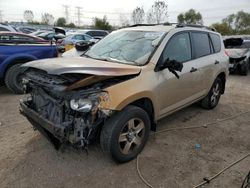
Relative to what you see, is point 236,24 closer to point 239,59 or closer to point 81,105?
point 239,59

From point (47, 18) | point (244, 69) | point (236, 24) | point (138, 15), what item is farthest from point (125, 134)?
point (47, 18)

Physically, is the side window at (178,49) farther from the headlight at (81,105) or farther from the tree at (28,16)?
the tree at (28,16)

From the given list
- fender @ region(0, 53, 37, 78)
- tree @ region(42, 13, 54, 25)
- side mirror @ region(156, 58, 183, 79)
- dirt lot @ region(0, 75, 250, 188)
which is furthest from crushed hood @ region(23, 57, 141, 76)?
tree @ region(42, 13, 54, 25)

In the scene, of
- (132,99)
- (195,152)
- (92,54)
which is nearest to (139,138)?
(132,99)

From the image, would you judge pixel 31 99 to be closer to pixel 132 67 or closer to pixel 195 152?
pixel 132 67

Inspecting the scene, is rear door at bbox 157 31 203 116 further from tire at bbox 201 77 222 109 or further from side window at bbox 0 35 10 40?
side window at bbox 0 35 10 40

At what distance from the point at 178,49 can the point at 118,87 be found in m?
1.55

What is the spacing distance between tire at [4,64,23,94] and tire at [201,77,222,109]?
4502mm

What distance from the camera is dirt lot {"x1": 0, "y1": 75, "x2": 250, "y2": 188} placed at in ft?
9.87

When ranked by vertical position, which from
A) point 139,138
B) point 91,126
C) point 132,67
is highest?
point 132,67

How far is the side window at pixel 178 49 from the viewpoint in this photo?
3.82 m

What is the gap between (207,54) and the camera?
4.90m

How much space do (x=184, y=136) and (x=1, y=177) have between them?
109 inches

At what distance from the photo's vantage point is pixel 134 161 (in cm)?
340
